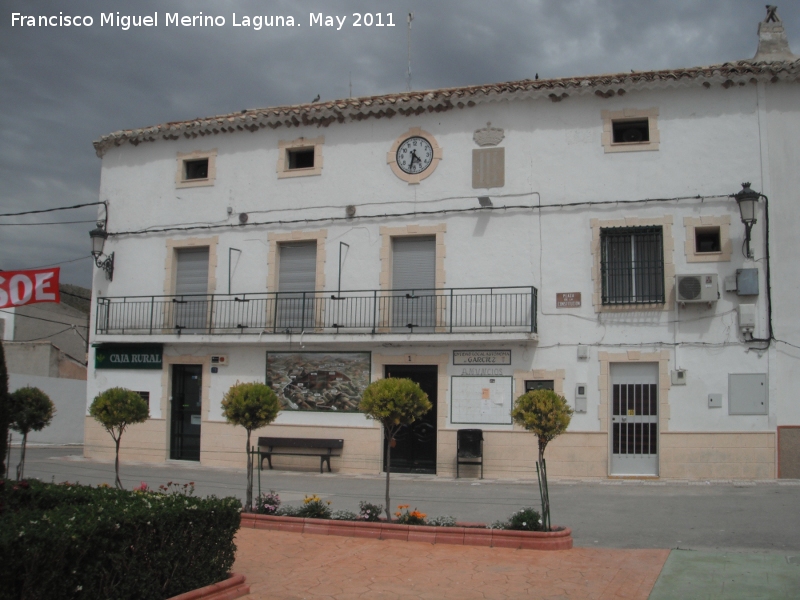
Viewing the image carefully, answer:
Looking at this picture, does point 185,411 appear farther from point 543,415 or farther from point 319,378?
point 543,415

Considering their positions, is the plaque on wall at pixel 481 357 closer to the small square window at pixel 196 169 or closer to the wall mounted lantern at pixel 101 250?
the small square window at pixel 196 169

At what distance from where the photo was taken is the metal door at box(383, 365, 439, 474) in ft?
52.2

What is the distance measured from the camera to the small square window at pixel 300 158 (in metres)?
17.5

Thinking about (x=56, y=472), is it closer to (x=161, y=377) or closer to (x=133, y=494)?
(x=161, y=377)

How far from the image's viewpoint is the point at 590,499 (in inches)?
474

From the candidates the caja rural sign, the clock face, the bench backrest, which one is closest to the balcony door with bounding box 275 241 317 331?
the bench backrest

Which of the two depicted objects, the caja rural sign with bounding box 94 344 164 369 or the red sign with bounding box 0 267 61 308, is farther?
the red sign with bounding box 0 267 61 308

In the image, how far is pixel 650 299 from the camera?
14.8 meters

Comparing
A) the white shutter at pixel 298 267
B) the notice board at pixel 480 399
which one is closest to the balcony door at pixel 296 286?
the white shutter at pixel 298 267

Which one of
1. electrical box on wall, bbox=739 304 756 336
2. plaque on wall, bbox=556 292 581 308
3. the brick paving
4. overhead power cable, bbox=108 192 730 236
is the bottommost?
the brick paving

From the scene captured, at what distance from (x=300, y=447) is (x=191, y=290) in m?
4.58

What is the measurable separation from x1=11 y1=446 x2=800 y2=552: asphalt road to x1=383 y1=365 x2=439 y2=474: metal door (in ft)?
1.98

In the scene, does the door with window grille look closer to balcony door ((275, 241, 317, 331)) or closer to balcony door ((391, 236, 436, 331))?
balcony door ((391, 236, 436, 331))

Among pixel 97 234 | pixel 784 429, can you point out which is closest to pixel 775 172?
pixel 784 429
